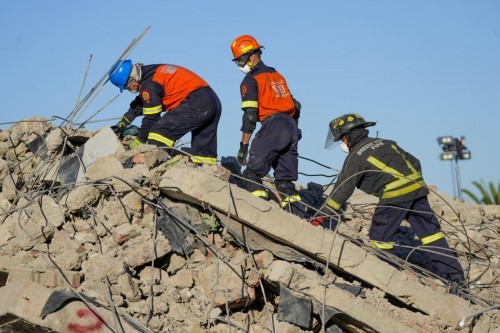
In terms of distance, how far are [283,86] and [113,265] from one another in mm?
3509

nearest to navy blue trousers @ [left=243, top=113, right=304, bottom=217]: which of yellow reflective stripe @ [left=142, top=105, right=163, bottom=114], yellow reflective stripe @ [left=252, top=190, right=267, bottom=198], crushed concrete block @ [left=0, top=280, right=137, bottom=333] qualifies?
yellow reflective stripe @ [left=252, top=190, right=267, bottom=198]

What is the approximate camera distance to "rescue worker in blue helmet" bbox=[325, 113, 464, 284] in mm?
9000

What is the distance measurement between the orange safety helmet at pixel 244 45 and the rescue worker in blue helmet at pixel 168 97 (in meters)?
0.52

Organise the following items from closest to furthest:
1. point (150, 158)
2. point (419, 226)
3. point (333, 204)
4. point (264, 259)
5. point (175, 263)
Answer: point (175, 263) < point (264, 259) < point (150, 158) < point (333, 204) < point (419, 226)

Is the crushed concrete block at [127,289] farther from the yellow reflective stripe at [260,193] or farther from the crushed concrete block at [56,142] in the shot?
the crushed concrete block at [56,142]

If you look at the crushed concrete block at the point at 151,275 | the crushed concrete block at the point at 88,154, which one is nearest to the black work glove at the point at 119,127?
the crushed concrete block at the point at 88,154

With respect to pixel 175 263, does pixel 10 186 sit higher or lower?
higher

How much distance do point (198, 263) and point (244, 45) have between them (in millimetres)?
3213

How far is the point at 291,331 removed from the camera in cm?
741

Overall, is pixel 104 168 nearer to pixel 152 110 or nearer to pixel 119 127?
pixel 152 110

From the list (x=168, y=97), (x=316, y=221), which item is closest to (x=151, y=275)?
(x=316, y=221)

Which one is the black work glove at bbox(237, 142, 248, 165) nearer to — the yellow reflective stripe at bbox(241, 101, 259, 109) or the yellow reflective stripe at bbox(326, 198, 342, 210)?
the yellow reflective stripe at bbox(241, 101, 259, 109)

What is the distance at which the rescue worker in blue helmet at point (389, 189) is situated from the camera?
29.5 feet

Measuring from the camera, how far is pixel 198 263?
7.73 meters
